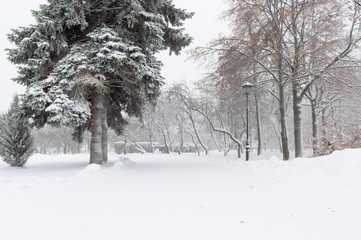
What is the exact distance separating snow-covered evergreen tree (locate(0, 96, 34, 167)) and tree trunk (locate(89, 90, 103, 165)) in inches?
135

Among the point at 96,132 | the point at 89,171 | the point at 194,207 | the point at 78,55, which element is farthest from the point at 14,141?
the point at 194,207

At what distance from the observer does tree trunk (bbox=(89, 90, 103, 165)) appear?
26.4ft

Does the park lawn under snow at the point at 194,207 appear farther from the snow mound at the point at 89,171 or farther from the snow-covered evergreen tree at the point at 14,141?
the snow-covered evergreen tree at the point at 14,141

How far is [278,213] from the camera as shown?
3182 millimetres

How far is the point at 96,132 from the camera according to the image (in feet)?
27.0

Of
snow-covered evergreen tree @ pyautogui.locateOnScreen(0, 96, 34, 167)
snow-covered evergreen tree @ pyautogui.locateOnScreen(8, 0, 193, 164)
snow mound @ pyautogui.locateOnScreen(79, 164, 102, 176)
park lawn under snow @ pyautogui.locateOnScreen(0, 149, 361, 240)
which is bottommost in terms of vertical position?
park lawn under snow @ pyautogui.locateOnScreen(0, 149, 361, 240)

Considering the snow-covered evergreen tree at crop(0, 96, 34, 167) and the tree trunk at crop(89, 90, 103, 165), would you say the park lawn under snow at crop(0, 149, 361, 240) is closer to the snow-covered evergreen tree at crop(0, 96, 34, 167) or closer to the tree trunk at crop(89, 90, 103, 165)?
the tree trunk at crop(89, 90, 103, 165)

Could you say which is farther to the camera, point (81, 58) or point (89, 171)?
point (81, 58)

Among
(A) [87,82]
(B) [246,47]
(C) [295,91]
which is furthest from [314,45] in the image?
(A) [87,82]

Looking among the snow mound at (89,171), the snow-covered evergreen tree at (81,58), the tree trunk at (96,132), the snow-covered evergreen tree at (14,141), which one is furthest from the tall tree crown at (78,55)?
the snow-covered evergreen tree at (14,141)

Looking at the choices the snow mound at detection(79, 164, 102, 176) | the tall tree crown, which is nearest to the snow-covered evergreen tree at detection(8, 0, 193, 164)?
the tall tree crown

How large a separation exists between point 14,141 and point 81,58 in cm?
592

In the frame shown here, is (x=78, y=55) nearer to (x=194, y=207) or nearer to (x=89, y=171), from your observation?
(x=89, y=171)

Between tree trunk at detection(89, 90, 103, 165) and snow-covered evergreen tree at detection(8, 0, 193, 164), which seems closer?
snow-covered evergreen tree at detection(8, 0, 193, 164)
